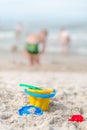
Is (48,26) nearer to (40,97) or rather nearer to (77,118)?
(40,97)

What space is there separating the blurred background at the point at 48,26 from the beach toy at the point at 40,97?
5.82m

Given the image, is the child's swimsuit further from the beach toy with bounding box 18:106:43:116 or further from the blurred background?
the beach toy with bounding box 18:106:43:116

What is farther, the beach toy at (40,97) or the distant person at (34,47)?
the distant person at (34,47)

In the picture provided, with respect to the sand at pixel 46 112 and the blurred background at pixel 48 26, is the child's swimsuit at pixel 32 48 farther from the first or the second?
the sand at pixel 46 112

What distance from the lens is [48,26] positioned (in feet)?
75.2

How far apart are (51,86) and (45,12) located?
28.6 m

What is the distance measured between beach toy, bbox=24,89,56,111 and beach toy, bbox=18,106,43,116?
4.7 inches

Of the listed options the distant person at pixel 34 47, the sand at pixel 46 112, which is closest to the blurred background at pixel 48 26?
the distant person at pixel 34 47

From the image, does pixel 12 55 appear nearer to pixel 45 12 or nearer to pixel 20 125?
pixel 20 125

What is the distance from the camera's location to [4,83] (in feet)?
17.1

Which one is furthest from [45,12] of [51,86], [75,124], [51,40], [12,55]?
[75,124]

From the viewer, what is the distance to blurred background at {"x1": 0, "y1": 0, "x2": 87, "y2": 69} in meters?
12.5

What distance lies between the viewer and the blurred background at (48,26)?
40.9ft

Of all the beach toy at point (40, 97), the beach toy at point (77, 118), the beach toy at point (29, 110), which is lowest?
the beach toy at point (77, 118)
